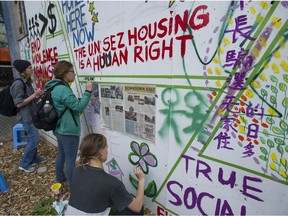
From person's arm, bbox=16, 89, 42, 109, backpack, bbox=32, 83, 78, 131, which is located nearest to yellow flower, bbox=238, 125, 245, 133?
backpack, bbox=32, 83, 78, 131

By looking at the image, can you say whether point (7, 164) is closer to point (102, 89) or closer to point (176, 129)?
point (102, 89)

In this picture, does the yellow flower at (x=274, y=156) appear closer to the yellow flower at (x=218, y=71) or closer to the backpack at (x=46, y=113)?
the yellow flower at (x=218, y=71)

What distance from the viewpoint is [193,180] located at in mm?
1935

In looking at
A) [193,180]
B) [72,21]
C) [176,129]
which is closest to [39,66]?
[72,21]

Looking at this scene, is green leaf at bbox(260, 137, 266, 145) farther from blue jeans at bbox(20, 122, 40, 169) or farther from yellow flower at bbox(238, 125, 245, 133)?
blue jeans at bbox(20, 122, 40, 169)

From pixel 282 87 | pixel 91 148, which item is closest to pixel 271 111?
pixel 282 87

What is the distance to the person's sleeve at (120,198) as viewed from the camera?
5.29 feet

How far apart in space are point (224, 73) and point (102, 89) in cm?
159

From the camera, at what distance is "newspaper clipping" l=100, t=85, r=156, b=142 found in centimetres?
216

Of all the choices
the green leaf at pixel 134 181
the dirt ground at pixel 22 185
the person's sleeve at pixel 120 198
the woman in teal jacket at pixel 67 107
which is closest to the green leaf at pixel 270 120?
the person's sleeve at pixel 120 198

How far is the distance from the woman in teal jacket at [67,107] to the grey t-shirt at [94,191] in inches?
39.1

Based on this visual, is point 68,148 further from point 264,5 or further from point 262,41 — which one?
point 264,5

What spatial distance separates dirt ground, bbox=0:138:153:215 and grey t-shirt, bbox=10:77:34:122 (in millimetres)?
896

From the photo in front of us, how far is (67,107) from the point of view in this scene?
8.29ft
